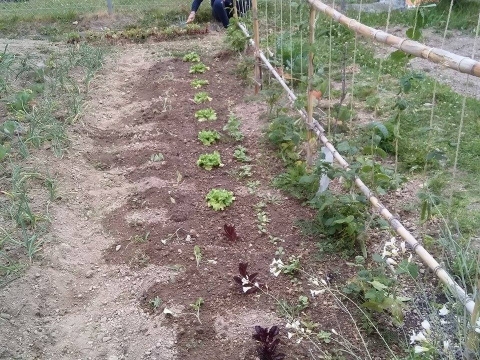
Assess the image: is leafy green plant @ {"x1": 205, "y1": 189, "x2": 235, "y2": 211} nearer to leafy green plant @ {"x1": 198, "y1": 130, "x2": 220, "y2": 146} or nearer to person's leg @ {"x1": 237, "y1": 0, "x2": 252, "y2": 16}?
leafy green plant @ {"x1": 198, "y1": 130, "x2": 220, "y2": 146}

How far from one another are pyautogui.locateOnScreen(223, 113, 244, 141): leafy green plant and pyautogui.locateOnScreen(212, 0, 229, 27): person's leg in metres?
3.33

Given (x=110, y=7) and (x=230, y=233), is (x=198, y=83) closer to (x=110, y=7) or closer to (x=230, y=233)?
(x=230, y=233)

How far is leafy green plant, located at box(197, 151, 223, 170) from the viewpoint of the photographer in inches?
145

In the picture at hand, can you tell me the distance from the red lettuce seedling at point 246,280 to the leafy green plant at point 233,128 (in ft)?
5.68

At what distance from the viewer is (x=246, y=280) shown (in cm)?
248

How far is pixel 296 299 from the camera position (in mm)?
2482

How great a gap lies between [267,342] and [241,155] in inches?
75.3

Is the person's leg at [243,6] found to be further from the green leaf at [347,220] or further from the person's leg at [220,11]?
the green leaf at [347,220]

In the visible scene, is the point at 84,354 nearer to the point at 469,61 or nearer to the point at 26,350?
the point at 26,350

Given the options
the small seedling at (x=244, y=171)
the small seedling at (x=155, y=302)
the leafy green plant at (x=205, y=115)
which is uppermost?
the leafy green plant at (x=205, y=115)

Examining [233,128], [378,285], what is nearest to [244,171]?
[233,128]

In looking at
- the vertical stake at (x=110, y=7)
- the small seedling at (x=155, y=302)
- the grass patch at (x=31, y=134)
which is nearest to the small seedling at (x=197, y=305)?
the small seedling at (x=155, y=302)

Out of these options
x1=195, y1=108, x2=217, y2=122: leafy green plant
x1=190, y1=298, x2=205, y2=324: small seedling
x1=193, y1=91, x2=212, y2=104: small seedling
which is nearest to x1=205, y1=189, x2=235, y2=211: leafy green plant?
x1=190, y1=298, x2=205, y2=324: small seedling

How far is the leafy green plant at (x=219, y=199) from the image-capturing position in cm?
320
